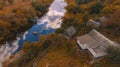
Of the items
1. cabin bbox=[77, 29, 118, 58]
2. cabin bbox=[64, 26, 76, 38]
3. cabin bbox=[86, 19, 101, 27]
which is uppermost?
cabin bbox=[77, 29, 118, 58]

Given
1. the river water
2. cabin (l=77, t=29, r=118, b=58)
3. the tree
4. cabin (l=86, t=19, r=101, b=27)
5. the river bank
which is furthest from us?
the river water

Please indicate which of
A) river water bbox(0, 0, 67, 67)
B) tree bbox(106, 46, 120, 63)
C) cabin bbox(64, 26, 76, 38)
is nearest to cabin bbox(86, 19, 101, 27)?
cabin bbox(64, 26, 76, 38)

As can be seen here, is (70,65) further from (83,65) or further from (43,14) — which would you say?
(43,14)

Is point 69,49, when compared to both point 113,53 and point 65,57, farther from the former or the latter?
point 113,53

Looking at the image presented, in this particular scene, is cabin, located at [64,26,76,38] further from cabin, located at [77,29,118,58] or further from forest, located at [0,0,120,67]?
cabin, located at [77,29,118,58]

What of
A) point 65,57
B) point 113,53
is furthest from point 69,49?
point 113,53

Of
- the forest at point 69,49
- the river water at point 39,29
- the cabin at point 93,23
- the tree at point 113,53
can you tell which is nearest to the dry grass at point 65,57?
the forest at point 69,49
